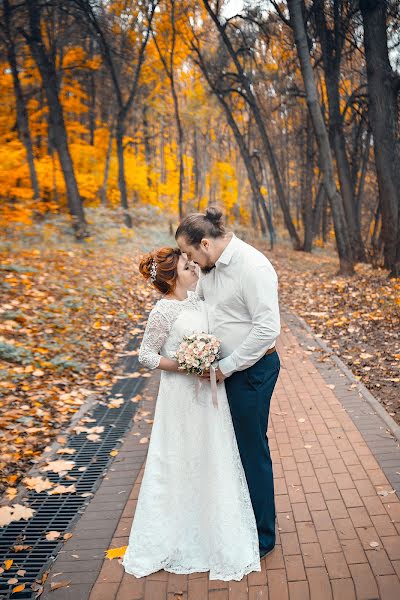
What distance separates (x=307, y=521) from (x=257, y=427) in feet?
3.65

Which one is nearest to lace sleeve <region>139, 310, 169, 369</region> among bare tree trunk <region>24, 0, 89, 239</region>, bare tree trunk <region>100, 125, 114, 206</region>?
bare tree trunk <region>24, 0, 89, 239</region>

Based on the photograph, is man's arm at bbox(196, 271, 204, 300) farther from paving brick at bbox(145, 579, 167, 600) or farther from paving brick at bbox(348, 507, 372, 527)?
paving brick at bbox(348, 507, 372, 527)

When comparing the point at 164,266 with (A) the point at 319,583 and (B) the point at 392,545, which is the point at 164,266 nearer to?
(A) the point at 319,583

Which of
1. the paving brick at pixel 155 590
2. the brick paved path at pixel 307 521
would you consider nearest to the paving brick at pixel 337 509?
the brick paved path at pixel 307 521

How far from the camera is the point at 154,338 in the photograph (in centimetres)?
339

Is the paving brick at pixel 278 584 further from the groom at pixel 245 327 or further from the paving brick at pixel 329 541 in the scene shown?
the paving brick at pixel 329 541

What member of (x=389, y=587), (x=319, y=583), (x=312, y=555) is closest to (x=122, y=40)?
(x=312, y=555)

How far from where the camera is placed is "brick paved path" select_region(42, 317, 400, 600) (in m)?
3.20

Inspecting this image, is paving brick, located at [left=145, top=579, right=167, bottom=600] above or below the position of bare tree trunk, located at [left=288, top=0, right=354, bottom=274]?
below

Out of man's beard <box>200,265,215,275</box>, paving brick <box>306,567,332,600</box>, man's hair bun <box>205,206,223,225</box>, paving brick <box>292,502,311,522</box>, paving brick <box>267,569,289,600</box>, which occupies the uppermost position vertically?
man's hair bun <box>205,206,223,225</box>

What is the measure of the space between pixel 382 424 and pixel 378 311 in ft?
15.1

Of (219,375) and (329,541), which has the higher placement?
(219,375)

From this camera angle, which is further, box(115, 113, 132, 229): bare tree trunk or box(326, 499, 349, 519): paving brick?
box(115, 113, 132, 229): bare tree trunk

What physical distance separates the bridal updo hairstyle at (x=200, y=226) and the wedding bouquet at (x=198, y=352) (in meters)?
0.58
